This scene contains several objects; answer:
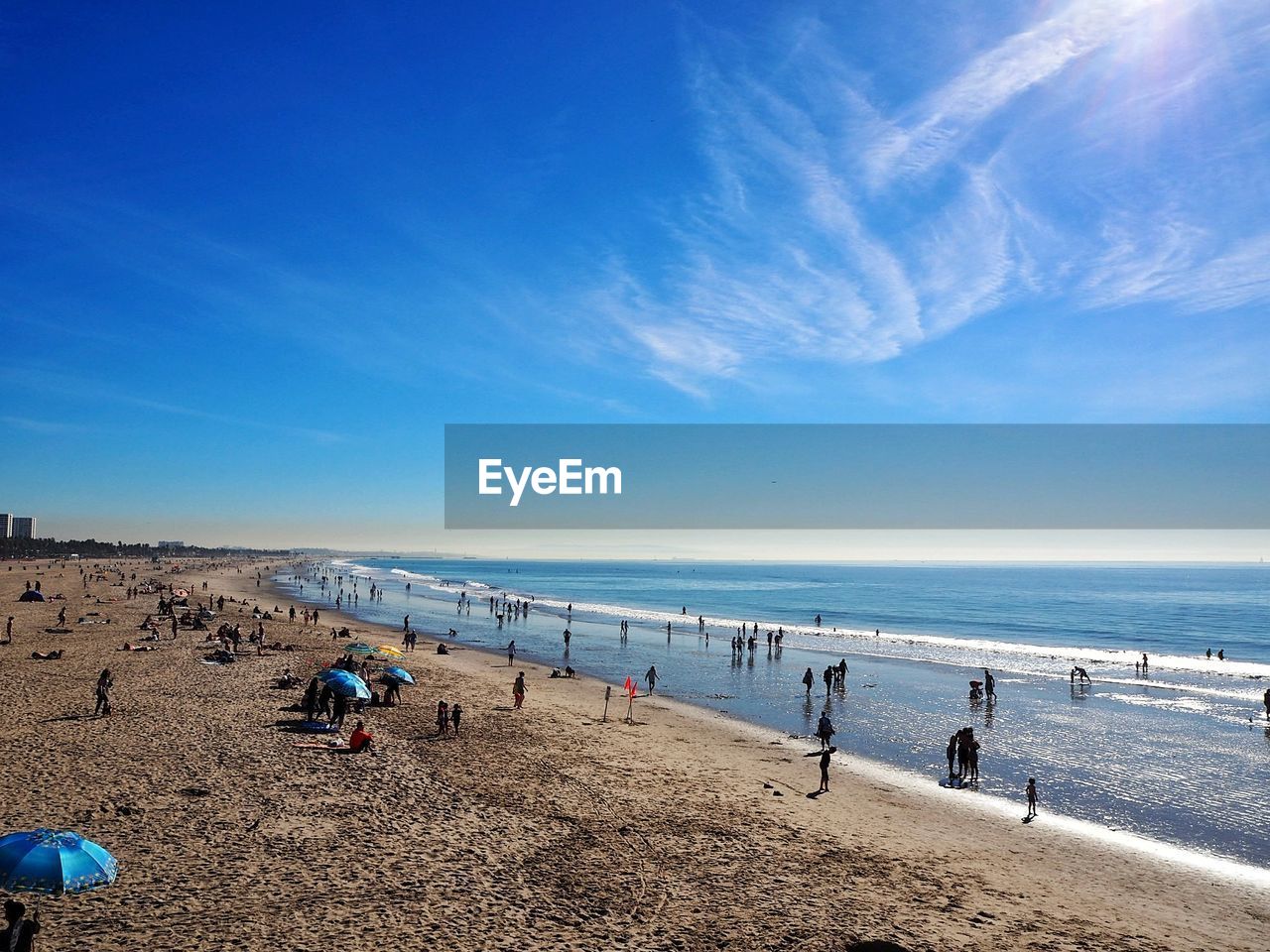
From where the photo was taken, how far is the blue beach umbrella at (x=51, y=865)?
7.60 meters

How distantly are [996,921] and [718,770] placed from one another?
8.82 m

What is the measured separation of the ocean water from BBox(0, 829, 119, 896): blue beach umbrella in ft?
53.1

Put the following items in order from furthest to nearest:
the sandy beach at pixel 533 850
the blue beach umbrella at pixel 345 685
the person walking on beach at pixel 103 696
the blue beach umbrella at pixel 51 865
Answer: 1. the blue beach umbrella at pixel 345 685
2. the person walking on beach at pixel 103 696
3. the sandy beach at pixel 533 850
4. the blue beach umbrella at pixel 51 865

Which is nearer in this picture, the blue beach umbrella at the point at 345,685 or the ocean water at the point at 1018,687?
the ocean water at the point at 1018,687

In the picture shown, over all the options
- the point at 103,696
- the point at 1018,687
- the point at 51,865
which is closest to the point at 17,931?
the point at 51,865

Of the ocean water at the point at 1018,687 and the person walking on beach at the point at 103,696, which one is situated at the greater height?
the person walking on beach at the point at 103,696

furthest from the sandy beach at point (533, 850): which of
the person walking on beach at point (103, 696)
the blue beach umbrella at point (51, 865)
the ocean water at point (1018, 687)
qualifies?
the ocean water at point (1018, 687)

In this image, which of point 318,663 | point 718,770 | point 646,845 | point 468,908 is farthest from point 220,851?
point 318,663

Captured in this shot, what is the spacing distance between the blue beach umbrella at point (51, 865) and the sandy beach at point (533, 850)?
A: 183 centimetres

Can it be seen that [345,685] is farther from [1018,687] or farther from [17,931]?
[1018,687]

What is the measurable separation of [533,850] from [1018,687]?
31.7 m

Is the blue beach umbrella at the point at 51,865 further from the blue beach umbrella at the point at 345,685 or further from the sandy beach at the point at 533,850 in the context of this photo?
the blue beach umbrella at the point at 345,685

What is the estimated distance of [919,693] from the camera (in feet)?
110

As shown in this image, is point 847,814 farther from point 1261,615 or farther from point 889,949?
point 1261,615
